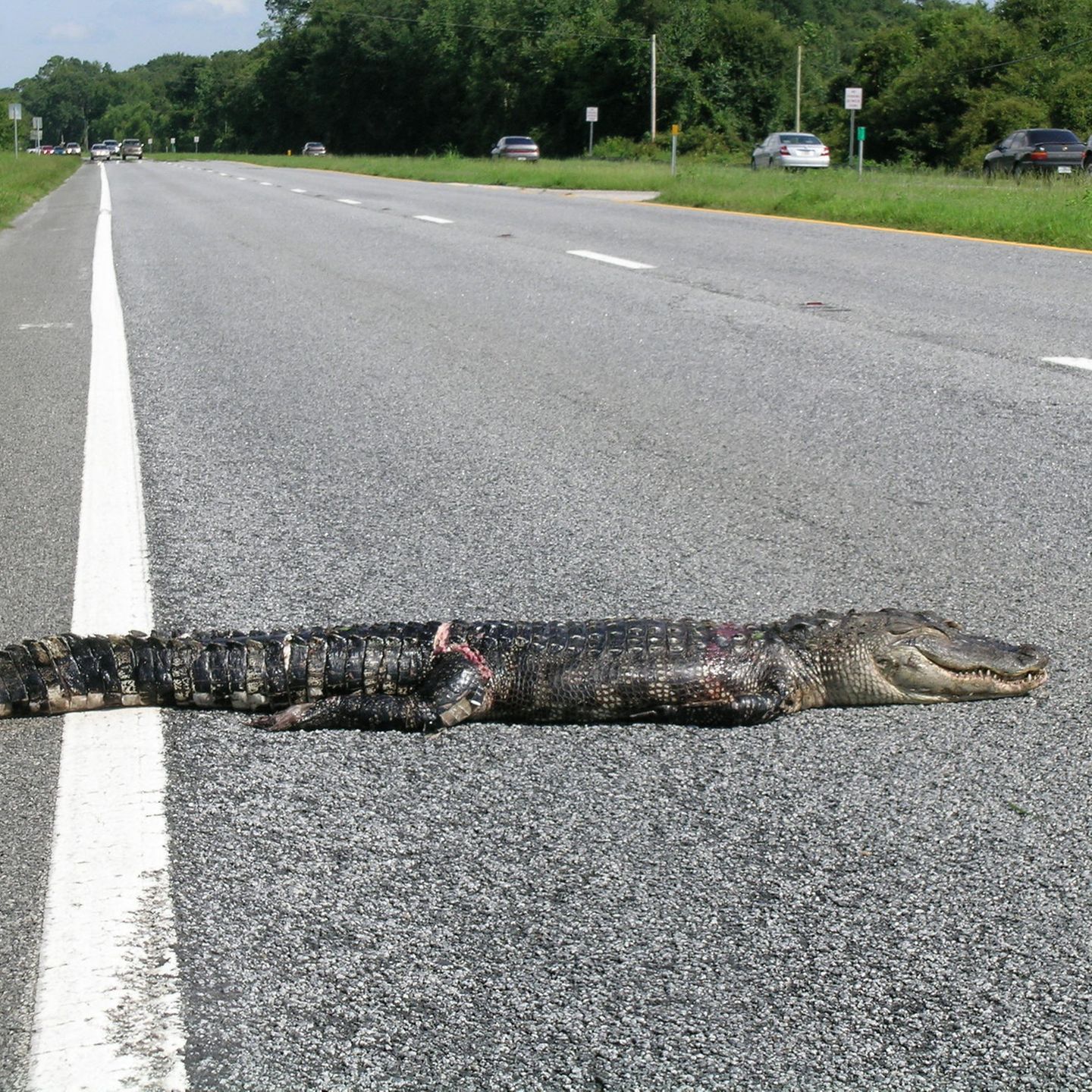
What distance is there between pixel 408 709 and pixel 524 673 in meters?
0.29

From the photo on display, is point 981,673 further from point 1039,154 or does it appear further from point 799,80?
point 799,80

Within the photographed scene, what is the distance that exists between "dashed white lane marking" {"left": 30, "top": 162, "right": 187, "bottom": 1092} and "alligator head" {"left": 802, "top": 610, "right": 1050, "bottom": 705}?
1.58m

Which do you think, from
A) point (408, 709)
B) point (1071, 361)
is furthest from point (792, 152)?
point (408, 709)

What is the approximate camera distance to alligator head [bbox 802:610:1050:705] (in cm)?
335

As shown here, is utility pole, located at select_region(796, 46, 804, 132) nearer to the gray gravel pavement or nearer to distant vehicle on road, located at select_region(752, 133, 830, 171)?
distant vehicle on road, located at select_region(752, 133, 830, 171)

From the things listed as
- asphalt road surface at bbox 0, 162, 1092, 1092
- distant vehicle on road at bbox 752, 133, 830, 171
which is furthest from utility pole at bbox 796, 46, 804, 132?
asphalt road surface at bbox 0, 162, 1092, 1092

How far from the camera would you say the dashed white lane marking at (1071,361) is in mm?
7758

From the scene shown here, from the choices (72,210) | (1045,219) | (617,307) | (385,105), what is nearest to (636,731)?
(617,307)

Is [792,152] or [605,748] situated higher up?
[792,152]

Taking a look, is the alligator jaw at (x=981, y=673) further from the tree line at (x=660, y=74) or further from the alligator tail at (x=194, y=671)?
the tree line at (x=660, y=74)

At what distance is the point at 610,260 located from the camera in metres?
14.5

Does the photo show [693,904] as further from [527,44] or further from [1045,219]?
[527,44]

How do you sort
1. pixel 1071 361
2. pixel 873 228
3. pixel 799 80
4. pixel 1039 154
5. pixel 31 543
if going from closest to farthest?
pixel 31 543
pixel 1071 361
pixel 873 228
pixel 1039 154
pixel 799 80

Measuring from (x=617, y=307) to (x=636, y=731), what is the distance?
777cm
